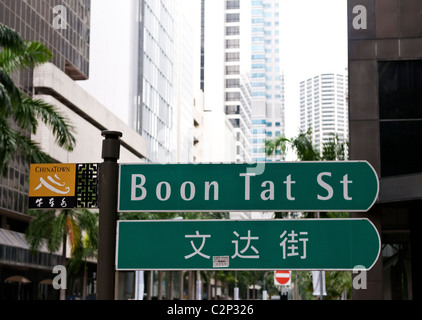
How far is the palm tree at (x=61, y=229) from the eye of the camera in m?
45.9

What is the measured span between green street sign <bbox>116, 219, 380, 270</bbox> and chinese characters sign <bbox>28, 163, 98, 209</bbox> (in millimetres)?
390

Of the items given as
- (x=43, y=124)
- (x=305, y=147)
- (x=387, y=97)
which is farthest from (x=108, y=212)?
(x=43, y=124)

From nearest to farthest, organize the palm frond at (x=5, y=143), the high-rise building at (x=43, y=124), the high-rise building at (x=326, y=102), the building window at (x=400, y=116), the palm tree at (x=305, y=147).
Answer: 1. the building window at (x=400, y=116)
2. the palm frond at (x=5, y=143)
3. the palm tree at (x=305, y=147)
4. the high-rise building at (x=43, y=124)
5. the high-rise building at (x=326, y=102)

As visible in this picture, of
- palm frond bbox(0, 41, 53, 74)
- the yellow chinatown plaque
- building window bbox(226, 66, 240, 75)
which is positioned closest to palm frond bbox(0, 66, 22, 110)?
palm frond bbox(0, 41, 53, 74)

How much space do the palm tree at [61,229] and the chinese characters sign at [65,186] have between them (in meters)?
39.0

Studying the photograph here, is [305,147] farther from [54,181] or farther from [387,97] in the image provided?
[54,181]

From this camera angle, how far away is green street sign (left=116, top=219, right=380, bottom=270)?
19.1 ft

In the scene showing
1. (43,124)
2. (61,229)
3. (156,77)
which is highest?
(156,77)

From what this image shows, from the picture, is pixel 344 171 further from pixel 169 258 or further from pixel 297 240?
pixel 169 258

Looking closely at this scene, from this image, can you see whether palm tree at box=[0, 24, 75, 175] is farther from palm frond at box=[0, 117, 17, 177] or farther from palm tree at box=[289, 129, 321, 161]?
palm tree at box=[289, 129, 321, 161]

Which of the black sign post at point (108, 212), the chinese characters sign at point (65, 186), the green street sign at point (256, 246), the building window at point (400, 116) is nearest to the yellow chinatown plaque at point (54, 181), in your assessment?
the chinese characters sign at point (65, 186)

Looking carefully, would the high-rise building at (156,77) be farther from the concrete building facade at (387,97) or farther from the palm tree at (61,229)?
the concrete building facade at (387,97)

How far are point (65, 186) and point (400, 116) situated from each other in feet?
47.6

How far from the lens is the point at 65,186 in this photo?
606cm
